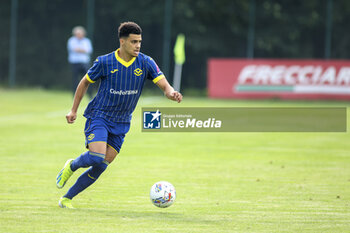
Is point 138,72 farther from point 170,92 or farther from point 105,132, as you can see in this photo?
point 105,132

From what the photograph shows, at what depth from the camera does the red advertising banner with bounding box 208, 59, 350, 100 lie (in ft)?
87.4

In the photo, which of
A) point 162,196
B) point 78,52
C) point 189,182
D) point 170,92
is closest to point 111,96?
point 170,92

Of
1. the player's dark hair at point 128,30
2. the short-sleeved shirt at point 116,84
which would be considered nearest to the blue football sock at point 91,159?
the short-sleeved shirt at point 116,84

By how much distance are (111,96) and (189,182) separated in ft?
7.83

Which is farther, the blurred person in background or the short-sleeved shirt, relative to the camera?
the blurred person in background

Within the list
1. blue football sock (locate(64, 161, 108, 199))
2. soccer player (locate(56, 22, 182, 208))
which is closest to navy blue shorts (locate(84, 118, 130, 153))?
soccer player (locate(56, 22, 182, 208))

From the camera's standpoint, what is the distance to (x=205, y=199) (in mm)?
7992

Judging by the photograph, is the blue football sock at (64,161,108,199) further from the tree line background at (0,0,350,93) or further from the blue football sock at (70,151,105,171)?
the tree line background at (0,0,350,93)

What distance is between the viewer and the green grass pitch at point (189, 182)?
260 inches

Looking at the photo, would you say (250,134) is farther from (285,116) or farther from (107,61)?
(107,61)

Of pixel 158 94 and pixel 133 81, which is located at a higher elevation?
pixel 133 81

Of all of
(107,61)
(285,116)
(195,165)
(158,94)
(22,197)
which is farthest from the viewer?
(158,94)

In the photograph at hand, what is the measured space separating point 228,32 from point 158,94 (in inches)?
191

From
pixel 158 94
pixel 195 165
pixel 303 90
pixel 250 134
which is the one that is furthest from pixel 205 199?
pixel 158 94
